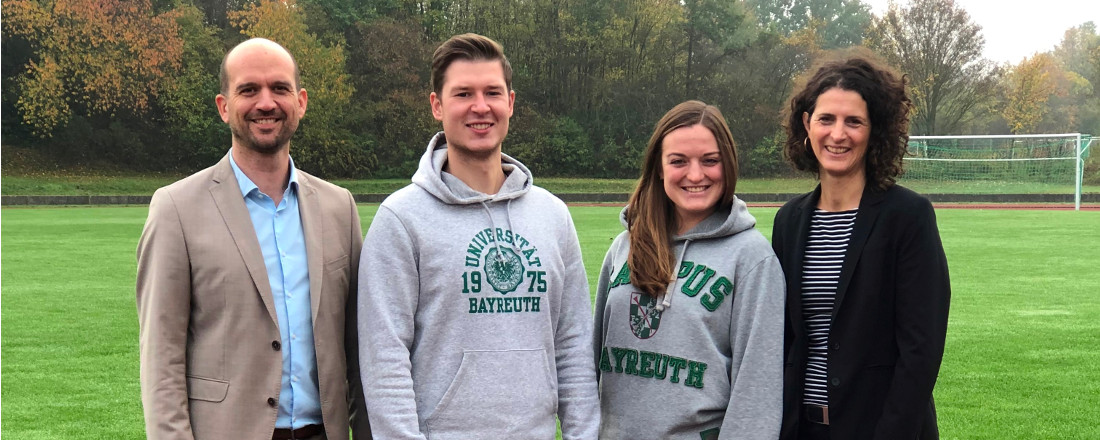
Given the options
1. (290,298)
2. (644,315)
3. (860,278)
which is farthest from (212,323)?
(860,278)

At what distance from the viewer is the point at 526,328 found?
2.63 m

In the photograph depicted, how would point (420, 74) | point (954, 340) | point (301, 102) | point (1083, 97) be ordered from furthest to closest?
point (1083, 97), point (420, 74), point (954, 340), point (301, 102)

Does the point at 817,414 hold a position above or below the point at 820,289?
below

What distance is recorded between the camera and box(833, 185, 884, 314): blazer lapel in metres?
2.70

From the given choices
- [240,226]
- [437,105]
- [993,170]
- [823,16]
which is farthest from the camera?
[823,16]

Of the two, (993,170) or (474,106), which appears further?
(993,170)

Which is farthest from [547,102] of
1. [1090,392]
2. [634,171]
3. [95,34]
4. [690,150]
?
[690,150]

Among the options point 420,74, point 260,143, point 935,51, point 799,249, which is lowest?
point 799,249

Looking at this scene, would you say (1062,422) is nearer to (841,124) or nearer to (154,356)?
(841,124)

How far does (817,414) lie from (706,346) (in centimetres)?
38

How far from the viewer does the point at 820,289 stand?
2.77 meters

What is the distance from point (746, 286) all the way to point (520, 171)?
2.39ft

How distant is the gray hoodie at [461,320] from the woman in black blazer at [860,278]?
65 cm

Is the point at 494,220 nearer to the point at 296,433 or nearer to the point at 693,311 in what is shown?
the point at 693,311
